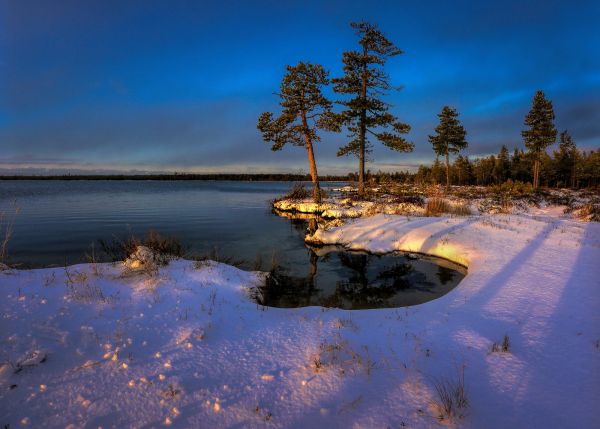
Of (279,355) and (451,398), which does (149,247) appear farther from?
(451,398)

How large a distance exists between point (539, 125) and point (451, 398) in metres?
53.0

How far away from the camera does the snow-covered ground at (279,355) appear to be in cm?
284

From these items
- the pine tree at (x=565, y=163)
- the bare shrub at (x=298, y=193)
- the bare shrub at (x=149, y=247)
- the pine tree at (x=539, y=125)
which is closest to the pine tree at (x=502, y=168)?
the pine tree at (x=565, y=163)

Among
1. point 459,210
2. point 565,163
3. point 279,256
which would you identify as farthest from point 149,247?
point 565,163

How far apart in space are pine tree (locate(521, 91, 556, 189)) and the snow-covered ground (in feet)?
154

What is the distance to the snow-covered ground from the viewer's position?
284 cm

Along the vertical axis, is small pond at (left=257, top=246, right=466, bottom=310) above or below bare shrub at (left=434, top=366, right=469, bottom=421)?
below

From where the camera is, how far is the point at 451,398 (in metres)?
2.94

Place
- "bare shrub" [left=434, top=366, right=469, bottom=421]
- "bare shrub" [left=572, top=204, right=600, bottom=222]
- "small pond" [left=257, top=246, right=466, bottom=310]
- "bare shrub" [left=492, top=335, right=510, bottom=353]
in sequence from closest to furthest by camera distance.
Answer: "bare shrub" [left=434, top=366, right=469, bottom=421] → "bare shrub" [left=492, top=335, right=510, bottom=353] → "small pond" [left=257, top=246, right=466, bottom=310] → "bare shrub" [left=572, top=204, right=600, bottom=222]

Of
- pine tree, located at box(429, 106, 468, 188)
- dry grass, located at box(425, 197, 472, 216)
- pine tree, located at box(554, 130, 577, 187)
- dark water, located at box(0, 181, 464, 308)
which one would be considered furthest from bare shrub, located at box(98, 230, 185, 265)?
pine tree, located at box(554, 130, 577, 187)

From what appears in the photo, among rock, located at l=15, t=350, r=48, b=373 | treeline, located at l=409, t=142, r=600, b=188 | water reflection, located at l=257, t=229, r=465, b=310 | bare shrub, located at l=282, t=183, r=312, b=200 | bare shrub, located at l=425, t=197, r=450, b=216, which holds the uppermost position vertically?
treeline, located at l=409, t=142, r=600, b=188

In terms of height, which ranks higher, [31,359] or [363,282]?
[31,359]

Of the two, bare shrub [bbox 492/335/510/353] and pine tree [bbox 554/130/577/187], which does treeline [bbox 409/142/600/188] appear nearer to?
pine tree [bbox 554/130/577/187]

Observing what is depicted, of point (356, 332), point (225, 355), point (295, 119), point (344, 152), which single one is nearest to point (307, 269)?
point (356, 332)
